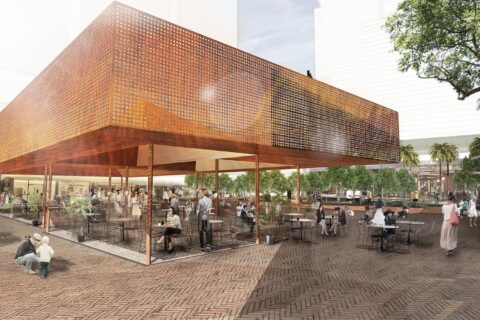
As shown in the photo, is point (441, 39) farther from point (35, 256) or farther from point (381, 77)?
point (381, 77)

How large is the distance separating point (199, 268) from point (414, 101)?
9646cm

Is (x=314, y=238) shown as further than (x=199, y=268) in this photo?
Yes

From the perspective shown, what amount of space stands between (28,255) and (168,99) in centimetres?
499

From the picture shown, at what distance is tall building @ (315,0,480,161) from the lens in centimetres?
8350

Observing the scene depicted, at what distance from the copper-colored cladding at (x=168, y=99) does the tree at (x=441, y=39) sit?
4.58 meters

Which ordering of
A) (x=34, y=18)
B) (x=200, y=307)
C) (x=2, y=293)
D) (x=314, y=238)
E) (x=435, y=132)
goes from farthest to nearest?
(x=435, y=132) < (x=34, y=18) < (x=314, y=238) < (x=2, y=293) < (x=200, y=307)

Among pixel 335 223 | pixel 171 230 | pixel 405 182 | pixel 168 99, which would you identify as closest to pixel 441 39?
pixel 335 223

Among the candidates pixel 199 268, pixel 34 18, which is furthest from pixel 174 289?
pixel 34 18

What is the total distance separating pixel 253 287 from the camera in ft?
22.5

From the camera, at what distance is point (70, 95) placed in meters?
9.12

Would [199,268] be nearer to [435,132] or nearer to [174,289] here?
[174,289]

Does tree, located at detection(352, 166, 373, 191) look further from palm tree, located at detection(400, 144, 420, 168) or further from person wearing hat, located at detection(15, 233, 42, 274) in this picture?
person wearing hat, located at detection(15, 233, 42, 274)

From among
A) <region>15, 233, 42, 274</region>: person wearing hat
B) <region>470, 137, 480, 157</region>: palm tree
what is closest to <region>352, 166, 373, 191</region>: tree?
<region>470, 137, 480, 157</region>: palm tree

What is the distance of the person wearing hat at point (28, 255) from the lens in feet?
26.2
